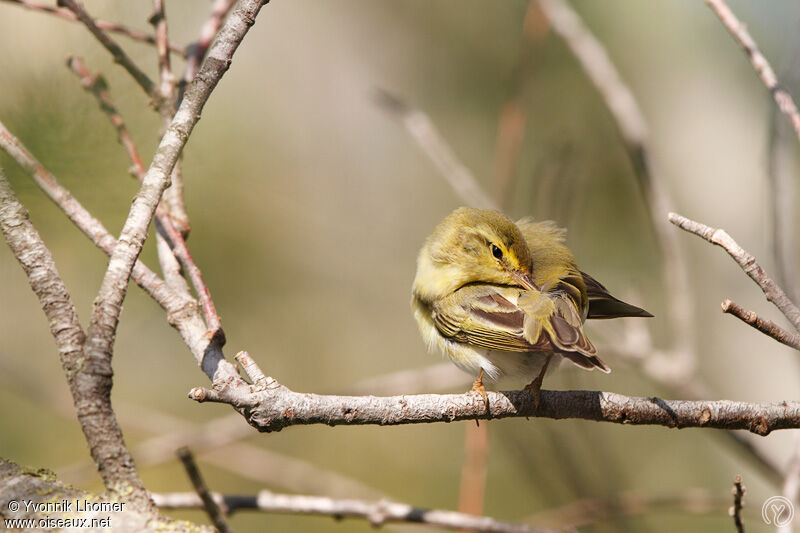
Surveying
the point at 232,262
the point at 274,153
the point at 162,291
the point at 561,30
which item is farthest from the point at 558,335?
the point at 274,153

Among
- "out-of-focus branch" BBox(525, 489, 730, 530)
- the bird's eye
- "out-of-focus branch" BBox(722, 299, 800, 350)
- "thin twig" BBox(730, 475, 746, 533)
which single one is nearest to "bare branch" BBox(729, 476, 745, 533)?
"thin twig" BBox(730, 475, 746, 533)

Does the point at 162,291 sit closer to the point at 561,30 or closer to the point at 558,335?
the point at 558,335

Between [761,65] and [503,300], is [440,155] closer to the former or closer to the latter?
[503,300]

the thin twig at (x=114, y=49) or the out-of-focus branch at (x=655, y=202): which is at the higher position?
the thin twig at (x=114, y=49)

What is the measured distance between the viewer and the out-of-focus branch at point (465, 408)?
143 cm

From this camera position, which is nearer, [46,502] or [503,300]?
[46,502]

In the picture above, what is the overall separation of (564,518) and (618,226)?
3.09 m

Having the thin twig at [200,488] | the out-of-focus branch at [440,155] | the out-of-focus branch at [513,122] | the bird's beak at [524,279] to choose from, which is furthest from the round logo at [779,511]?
the out-of-focus branch at [513,122]

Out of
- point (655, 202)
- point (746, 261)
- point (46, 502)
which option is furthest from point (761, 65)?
point (46, 502)

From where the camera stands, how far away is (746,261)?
155 cm

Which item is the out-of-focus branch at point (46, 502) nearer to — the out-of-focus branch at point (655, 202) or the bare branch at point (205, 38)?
the bare branch at point (205, 38)

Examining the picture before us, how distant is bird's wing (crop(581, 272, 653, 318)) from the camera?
8.71ft

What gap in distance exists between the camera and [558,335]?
2199 millimetres

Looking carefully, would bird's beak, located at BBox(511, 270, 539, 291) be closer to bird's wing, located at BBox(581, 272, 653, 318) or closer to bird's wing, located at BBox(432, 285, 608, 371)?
bird's wing, located at BBox(432, 285, 608, 371)
